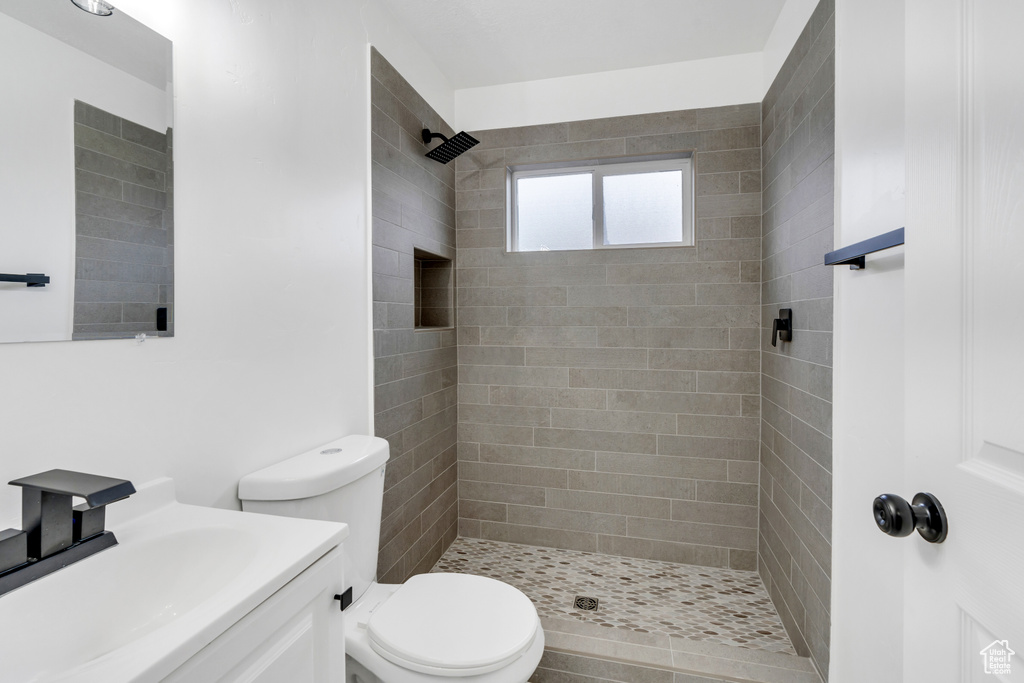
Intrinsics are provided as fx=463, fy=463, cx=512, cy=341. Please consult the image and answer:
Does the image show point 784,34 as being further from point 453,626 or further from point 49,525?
point 49,525

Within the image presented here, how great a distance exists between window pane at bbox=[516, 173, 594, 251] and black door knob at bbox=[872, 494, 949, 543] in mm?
2078

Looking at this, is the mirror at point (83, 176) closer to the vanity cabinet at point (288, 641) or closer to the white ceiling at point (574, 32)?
the vanity cabinet at point (288, 641)

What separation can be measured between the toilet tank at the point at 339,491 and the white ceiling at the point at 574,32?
71.1 inches

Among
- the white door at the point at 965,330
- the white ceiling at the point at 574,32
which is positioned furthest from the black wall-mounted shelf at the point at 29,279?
the white ceiling at the point at 574,32

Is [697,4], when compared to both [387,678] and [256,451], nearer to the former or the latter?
[256,451]

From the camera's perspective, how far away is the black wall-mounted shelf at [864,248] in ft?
3.19

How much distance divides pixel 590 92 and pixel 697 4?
0.66 meters

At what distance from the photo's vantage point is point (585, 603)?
2.05 m

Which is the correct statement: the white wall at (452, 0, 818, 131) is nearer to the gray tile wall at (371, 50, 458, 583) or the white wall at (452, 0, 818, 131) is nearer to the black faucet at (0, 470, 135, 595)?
the gray tile wall at (371, 50, 458, 583)

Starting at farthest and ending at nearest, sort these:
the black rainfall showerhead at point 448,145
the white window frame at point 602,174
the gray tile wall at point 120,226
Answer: the white window frame at point 602,174 → the black rainfall showerhead at point 448,145 → the gray tile wall at point 120,226

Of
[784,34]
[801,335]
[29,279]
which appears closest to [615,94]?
→ [784,34]

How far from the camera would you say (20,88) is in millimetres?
751

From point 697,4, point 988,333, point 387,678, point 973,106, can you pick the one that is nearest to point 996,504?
point 988,333

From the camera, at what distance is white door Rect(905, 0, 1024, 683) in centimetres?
50
